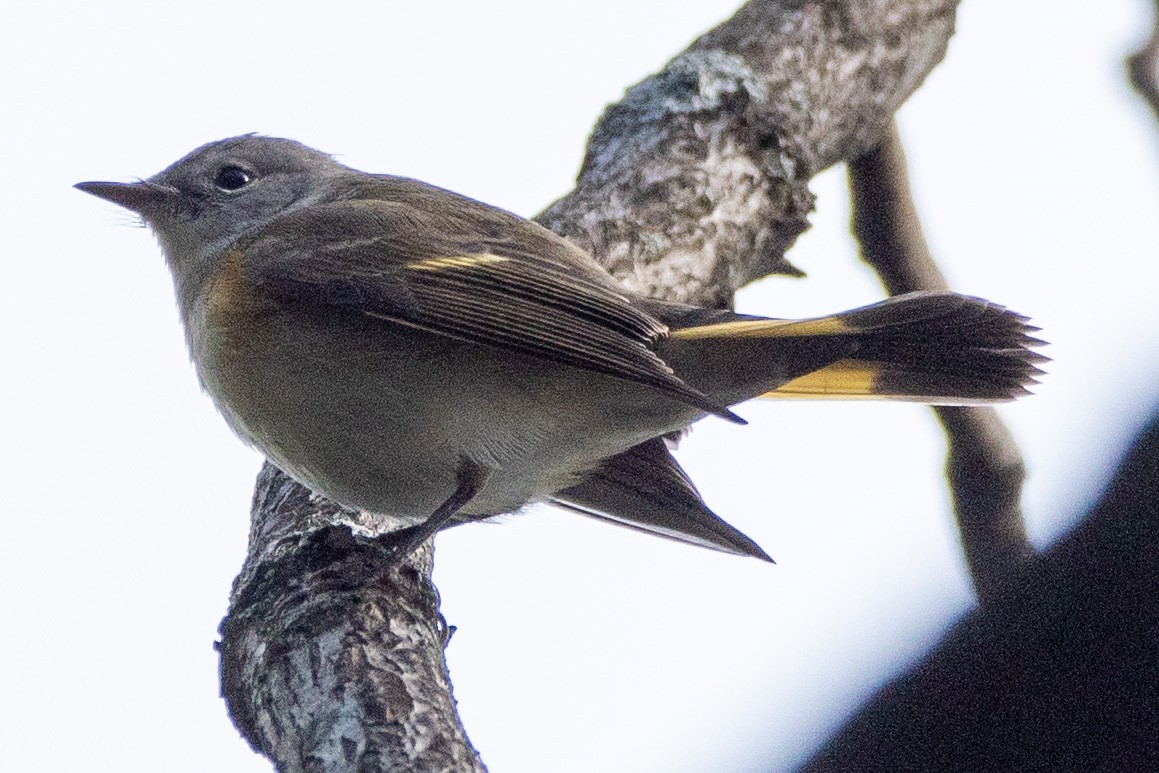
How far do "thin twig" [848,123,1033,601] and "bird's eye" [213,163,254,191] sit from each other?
2.12 meters

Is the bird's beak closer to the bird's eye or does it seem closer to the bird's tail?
the bird's eye

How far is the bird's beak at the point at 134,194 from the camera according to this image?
4453mm

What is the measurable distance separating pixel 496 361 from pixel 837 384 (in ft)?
3.31

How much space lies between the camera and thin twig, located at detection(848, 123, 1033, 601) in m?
3.71

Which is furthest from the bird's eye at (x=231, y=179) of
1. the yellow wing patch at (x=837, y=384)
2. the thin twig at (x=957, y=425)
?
the thin twig at (x=957, y=425)

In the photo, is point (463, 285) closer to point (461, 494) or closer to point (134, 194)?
point (461, 494)

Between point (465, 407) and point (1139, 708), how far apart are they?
6.76 ft

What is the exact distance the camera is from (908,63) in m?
4.58

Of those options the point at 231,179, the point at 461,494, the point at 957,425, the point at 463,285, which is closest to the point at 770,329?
the point at 463,285

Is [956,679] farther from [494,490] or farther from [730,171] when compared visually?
[730,171]

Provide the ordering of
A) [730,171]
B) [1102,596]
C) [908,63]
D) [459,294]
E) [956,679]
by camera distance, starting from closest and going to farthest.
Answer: [1102,596], [956,679], [459,294], [730,171], [908,63]

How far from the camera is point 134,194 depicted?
447 cm

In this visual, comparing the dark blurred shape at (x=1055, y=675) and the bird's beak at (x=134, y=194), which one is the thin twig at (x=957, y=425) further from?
the bird's beak at (x=134, y=194)

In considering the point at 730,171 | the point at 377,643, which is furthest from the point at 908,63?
the point at 377,643
